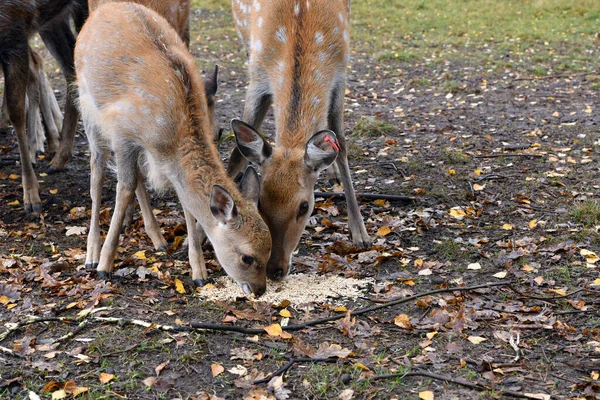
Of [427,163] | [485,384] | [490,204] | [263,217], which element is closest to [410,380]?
[485,384]

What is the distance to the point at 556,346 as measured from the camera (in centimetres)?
428

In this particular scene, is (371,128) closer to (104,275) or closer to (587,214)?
(587,214)

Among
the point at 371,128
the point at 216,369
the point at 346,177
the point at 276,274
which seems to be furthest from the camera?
the point at 371,128

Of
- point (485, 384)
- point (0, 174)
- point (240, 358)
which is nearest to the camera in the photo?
point (485, 384)

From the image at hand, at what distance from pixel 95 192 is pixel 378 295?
2.21 m

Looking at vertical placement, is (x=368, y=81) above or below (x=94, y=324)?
below

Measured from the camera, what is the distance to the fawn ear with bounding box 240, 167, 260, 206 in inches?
187

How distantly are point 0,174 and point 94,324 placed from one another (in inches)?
135

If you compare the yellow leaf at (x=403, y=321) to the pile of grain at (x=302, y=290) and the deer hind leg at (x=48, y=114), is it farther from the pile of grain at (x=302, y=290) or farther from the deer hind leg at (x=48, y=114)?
the deer hind leg at (x=48, y=114)

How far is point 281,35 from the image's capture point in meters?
5.60

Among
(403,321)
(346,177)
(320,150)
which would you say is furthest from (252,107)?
(403,321)

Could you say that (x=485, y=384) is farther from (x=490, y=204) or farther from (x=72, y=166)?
(x=72, y=166)

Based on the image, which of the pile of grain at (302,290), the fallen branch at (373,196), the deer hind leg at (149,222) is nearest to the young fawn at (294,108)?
the pile of grain at (302,290)

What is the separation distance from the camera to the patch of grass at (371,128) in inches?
347
